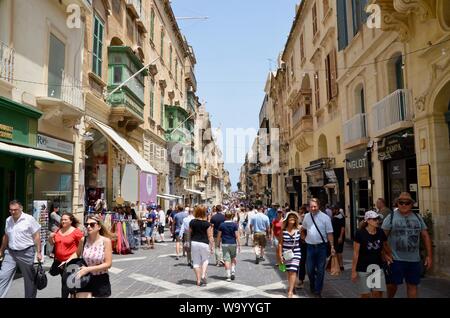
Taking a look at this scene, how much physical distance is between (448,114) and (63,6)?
11812 mm

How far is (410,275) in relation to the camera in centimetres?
605

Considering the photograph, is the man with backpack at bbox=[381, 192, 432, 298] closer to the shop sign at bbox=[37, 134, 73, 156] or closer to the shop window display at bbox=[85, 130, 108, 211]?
the shop sign at bbox=[37, 134, 73, 156]

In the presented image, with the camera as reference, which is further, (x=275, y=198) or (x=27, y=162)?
(x=275, y=198)

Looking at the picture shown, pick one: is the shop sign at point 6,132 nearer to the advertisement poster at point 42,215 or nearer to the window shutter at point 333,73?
the advertisement poster at point 42,215

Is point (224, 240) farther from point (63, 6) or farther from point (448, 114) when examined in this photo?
point (63, 6)

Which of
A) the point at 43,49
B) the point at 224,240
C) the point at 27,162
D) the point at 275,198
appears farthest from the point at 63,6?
the point at 275,198

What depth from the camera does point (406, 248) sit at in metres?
6.04

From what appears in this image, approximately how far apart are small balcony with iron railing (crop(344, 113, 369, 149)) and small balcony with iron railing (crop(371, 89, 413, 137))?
48.7 inches

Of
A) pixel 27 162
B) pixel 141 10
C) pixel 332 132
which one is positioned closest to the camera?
pixel 27 162

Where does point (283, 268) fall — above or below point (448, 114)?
below

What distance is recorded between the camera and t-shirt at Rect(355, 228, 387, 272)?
6.04m

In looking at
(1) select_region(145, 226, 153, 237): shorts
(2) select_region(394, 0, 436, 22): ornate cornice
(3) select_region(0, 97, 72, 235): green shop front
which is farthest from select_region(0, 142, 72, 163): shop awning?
(2) select_region(394, 0, 436, 22): ornate cornice

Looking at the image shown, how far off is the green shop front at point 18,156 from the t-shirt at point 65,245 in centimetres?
438

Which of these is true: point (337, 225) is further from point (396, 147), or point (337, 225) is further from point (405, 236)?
point (405, 236)
